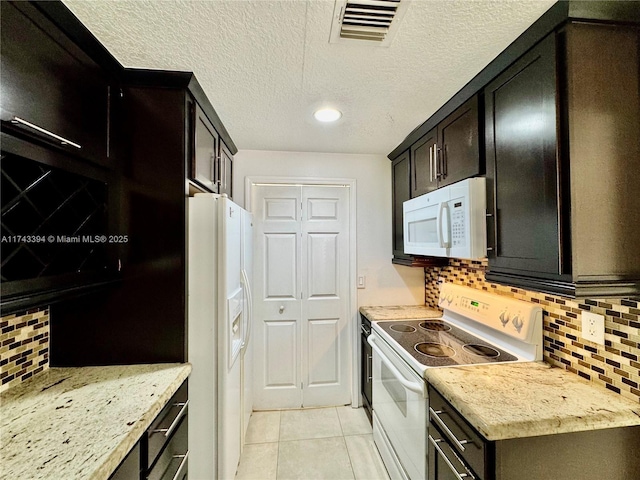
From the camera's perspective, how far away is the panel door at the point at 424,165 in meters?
1.94

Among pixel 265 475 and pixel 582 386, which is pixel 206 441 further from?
pixel 582 386

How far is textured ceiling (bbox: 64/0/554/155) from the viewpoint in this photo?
1.01m

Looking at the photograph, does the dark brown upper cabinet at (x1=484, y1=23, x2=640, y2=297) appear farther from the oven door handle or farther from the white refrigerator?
the white refrigerator

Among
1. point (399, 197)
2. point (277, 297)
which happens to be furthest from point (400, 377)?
point (399, 197)

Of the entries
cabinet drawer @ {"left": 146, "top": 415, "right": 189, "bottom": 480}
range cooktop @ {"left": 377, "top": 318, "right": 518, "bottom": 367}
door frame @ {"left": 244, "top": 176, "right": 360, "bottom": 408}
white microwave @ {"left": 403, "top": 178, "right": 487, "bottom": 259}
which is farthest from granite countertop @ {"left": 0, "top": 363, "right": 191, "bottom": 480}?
door frame @ {"left": 244, "top": 176, "right": 360, "bottom": 408}

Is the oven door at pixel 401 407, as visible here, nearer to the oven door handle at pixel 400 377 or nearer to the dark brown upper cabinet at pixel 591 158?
the oven door handle at pixel 400 377

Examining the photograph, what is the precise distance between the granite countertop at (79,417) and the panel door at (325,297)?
4.68ft

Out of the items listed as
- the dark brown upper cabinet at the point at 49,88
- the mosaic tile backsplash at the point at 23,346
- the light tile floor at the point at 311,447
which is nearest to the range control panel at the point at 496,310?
the light tile floor at the point at 311,447

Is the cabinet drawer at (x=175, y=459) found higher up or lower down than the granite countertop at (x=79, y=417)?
lower down

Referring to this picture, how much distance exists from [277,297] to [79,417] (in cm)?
173

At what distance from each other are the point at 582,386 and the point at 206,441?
1.76 meters

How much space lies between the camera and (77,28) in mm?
1072

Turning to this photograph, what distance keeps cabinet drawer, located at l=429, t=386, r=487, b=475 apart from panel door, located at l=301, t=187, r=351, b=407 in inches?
55.0

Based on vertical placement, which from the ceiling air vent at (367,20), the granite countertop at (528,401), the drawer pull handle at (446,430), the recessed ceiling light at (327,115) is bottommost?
the drawer pull handle at (446,430)
